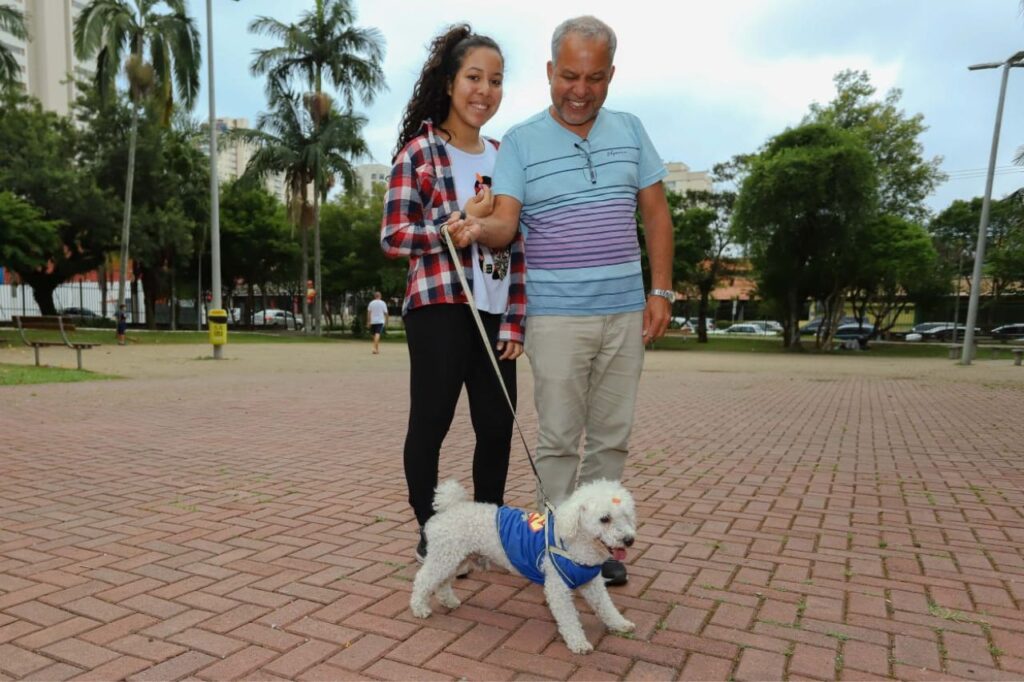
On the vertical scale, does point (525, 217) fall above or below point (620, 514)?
above

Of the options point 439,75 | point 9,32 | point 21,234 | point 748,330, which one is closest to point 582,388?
point 439,75

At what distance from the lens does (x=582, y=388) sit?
2.69 metres

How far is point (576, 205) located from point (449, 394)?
873 millimetres

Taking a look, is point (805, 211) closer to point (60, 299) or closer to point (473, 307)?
point (473, 307)

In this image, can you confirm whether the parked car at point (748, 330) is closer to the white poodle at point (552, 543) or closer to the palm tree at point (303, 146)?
the palm tree at point (303, 146)

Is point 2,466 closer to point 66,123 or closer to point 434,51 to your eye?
point 434,51

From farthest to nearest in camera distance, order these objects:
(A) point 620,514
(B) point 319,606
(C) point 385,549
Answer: (C) point 385,549
(B) point 319,606
(A) point 620,514

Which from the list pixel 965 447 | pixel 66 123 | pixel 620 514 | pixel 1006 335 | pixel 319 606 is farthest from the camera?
pixel 1006 335

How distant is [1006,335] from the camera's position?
129ft

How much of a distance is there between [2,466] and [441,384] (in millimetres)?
4067

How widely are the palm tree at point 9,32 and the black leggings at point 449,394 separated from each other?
74.7ft

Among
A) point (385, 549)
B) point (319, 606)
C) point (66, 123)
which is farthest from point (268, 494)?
point (66, 123)

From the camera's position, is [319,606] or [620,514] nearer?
[620,514]

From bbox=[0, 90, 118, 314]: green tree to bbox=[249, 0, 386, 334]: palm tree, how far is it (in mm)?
8097
